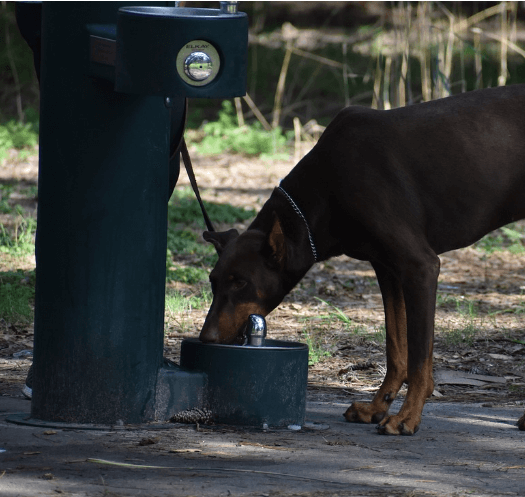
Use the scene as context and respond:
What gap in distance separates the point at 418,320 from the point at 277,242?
0.70 m

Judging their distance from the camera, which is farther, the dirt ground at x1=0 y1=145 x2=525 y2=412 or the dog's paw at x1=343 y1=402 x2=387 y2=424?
the dirt ground at x1=0 y1=145 x2=525 y2=412

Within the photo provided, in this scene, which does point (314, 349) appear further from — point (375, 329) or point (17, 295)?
point (17, 295)

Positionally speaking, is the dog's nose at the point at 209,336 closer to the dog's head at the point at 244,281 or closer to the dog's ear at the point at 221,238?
the dog's head at the point at 244,281

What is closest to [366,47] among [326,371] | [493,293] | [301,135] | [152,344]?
[301,135]

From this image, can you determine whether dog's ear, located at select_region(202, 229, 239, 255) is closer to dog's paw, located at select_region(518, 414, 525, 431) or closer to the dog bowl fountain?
the dog bowl fountain

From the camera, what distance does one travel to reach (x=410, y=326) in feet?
14.6

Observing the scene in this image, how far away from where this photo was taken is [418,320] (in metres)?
4.43

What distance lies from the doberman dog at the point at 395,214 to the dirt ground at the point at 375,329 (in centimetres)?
76

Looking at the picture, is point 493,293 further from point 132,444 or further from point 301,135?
point 301,135

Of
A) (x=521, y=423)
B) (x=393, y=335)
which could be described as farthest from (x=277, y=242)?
(x=521, y=423)

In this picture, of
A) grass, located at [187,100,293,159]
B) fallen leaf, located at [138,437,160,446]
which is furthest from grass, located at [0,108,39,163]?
fallen leaf, located at [138,437,160,446]

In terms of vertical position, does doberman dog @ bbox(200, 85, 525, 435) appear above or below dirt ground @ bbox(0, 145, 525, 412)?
above

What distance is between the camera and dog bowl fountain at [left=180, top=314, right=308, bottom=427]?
4.17 metres

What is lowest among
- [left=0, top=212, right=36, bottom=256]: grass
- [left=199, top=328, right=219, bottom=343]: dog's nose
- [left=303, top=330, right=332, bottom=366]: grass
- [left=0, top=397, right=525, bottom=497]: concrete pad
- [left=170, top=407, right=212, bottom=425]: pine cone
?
[left=0, top=397, right=525, bottom=497]: concrete pad
